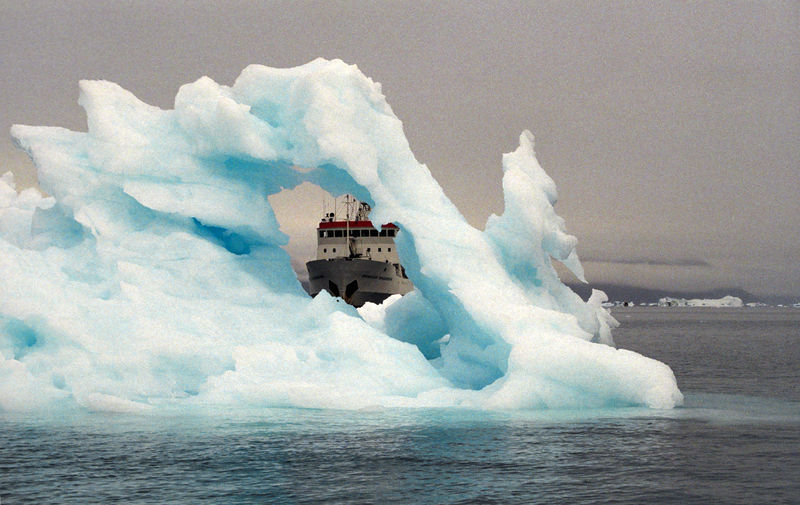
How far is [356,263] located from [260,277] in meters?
39.4

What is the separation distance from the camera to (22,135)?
83.8 ft

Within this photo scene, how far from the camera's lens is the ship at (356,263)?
64.7 m

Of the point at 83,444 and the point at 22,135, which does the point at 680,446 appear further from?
the point at 22,135

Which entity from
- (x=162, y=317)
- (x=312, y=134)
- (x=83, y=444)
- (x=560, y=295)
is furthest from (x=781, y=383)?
(x=83, y=444)

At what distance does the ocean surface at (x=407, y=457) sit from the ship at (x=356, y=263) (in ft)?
144

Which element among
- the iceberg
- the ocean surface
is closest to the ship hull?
the iceberg

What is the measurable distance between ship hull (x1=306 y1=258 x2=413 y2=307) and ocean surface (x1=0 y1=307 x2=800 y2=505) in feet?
144

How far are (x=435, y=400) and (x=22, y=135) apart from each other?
1332 centimetres

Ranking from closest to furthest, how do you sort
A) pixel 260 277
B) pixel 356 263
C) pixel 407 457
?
pixel 407 457 → pixel 260 277 → pixel 356 263

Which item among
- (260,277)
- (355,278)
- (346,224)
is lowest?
(260,277)

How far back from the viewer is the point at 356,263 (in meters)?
64.7

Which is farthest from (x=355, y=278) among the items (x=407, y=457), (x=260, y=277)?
(x=407, y=457)

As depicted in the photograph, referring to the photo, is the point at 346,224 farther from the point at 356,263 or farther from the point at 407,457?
the point at 407,457

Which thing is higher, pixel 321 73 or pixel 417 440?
pixel 321 73
